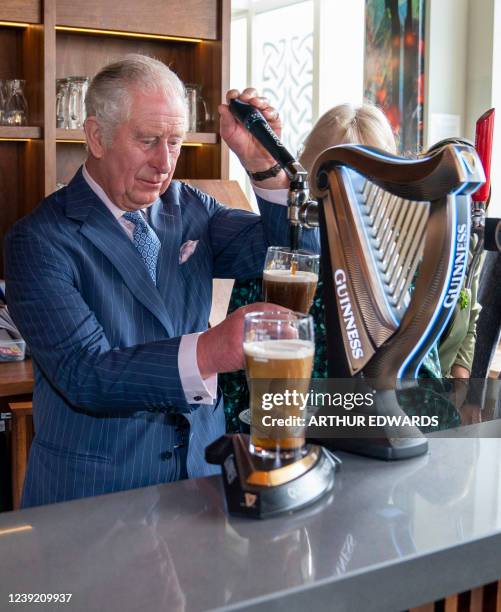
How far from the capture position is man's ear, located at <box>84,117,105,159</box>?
1.68 metres

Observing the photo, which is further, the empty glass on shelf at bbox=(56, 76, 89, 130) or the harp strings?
the empty glass on shelf at bbox=(56, 76, 89, 130)

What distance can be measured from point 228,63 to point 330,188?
2834mm

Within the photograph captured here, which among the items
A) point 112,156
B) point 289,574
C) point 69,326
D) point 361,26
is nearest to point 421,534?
point 289,574

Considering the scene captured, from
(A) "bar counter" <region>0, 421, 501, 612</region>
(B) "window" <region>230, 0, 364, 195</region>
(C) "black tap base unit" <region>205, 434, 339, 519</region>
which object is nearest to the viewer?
(A) "bar counter" <region>0, 421, 501, 612</region>

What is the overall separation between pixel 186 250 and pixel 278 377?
808 millimetres

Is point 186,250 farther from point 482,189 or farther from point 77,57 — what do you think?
point 77,57

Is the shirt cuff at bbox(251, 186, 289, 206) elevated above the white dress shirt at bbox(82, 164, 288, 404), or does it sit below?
above

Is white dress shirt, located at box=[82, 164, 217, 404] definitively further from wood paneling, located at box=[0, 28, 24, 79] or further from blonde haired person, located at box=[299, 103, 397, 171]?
wood paneling, located at box=[0, 28, 24, 79]

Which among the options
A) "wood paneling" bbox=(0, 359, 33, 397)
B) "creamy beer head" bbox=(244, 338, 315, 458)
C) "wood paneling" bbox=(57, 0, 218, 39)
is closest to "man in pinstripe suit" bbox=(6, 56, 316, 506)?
"creamy beer head" bbox=(244, 338, 315, 458)

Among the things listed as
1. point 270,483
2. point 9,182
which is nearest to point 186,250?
point 270,483

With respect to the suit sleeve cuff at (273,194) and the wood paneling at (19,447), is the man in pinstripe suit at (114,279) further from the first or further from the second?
the wood paneling at (19,447)

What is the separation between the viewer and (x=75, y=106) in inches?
143

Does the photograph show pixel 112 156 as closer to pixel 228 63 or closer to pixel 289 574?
pixel 289 574

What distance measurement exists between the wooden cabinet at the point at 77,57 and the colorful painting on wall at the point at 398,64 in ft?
7.23
